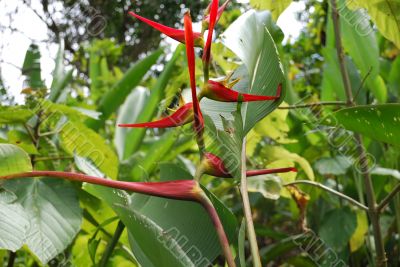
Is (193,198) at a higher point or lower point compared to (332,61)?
lower

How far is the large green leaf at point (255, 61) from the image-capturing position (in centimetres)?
43

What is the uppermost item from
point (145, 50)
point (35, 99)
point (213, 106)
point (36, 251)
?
point (145, 50)

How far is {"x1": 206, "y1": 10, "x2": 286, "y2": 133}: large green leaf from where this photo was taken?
43cm

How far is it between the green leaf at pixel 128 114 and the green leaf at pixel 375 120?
78 centimetres

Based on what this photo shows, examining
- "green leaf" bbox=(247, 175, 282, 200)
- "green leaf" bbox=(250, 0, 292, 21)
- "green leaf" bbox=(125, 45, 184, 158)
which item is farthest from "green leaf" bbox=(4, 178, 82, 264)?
"green leaf" bbox=(125, 45, 184, 158)

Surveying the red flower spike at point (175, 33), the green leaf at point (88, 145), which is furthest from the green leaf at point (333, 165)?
the red flower spike at point (175, 33)

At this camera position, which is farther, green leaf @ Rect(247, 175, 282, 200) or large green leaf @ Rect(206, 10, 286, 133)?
green leaf @ Rect(247, 175, 282, 200)

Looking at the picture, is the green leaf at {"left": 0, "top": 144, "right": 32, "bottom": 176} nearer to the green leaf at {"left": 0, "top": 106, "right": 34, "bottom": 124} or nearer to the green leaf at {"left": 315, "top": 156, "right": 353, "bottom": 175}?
the green leaf at {"left": 0, "top": 106, "right": 34, "bottom": 124}

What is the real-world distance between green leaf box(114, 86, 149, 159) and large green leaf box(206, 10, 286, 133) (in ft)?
2.42

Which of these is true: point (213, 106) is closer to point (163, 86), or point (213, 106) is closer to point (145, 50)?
point (163, 86)

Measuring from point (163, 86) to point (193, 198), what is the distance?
2.63 feet

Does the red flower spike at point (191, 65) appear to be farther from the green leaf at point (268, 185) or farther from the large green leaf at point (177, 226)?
the green leaf at point (268, 185)

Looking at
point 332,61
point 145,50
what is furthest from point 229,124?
point 145,50

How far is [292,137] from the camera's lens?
1.15 m
